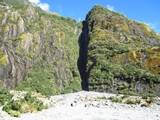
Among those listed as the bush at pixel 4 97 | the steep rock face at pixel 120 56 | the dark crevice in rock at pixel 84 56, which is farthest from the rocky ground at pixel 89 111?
the dark crevice in rock at pixel 84 56

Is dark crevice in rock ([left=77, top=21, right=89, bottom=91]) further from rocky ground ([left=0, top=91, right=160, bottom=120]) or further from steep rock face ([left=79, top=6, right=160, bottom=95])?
rocky ground ([left=0, top=91, right=160, bottom=120])

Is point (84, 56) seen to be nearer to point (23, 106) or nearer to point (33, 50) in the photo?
point (33, 50)

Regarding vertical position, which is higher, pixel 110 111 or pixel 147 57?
pixel 147 57

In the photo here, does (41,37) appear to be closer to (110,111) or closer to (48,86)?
(48,86)

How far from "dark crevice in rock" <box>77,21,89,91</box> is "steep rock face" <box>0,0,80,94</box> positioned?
5.06 ft

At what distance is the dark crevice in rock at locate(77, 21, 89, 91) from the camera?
111 m

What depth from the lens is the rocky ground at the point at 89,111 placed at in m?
40.5

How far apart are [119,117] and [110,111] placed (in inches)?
153

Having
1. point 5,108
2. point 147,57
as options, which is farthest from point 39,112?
point 147,57

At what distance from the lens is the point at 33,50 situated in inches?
4405

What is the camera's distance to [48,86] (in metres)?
102

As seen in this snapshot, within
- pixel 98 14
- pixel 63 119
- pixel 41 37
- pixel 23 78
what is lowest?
pixel 63 119

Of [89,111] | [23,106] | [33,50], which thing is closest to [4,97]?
[23,106]

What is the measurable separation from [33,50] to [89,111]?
68909mm
